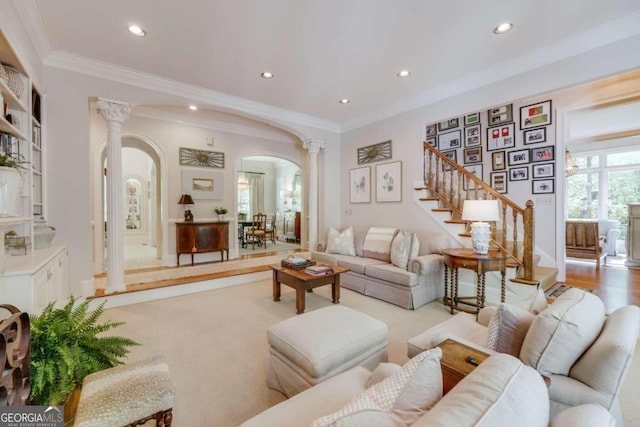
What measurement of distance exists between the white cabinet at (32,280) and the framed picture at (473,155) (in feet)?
20.7

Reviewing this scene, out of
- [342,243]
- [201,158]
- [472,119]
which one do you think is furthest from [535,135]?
[201,158]

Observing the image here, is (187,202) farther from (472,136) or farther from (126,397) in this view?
(472,136)

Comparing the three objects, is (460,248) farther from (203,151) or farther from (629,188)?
(629,188)

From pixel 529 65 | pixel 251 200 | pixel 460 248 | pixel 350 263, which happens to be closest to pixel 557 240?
pixel 460 248

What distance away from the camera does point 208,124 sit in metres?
5.61

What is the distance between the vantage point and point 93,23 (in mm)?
2613

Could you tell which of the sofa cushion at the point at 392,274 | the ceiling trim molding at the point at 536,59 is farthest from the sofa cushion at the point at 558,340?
the ceiling trim molding at the point at 536,59

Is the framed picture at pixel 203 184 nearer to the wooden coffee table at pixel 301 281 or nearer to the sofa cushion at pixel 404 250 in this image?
the wooden coffee table at pixel 301 281

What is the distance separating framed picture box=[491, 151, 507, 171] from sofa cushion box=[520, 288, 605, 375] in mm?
4622

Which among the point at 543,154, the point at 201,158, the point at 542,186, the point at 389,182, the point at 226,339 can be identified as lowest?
the point at 226,339

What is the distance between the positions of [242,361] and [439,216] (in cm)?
337

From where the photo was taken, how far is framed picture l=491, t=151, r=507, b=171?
16.5 feet

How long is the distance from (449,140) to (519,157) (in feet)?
4.72

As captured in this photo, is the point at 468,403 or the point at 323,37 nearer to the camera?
the point at 468,403
